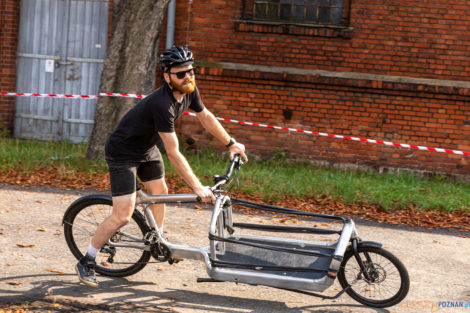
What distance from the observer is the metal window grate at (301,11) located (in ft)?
37.6

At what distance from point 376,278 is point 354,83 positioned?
687 cm

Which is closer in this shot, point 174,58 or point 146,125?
point 174,58

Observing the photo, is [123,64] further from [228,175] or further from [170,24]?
[228,175]

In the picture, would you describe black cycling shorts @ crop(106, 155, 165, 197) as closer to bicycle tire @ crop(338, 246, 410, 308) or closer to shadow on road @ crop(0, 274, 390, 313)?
shadow on road @ crop(0, 274, 390, 313)

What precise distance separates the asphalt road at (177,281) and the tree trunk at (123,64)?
3.05 m

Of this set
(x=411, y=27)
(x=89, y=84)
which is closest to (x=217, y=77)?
(x=89, y=84)

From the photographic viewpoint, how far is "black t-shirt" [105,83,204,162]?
15.1 feet

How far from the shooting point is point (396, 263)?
471 centimetres

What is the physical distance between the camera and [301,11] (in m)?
11.6

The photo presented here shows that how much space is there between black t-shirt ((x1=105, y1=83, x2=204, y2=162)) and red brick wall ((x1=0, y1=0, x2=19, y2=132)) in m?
8.57

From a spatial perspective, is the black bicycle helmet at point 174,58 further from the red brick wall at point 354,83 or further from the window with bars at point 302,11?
the window with bars at point 302,11

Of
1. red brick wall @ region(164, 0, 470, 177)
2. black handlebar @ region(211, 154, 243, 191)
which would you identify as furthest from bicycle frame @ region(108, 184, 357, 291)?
red brick wall @ region(164, 0, 470, 177)

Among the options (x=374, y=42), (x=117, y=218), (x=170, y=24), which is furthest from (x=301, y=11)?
(x=117, y=218)

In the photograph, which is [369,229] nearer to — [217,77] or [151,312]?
[151,312]
